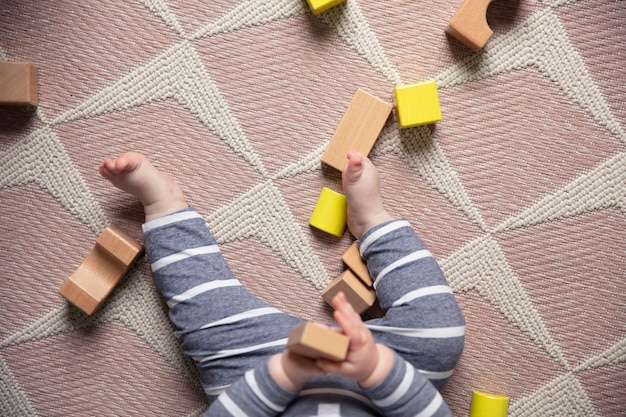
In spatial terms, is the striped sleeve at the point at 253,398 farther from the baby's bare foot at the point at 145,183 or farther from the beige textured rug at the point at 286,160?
the baby's bare foot at the point at 145,183

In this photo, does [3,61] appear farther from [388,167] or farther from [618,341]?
[618,341]

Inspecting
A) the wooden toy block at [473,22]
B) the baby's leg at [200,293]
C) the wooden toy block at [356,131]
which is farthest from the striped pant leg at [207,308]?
the wooden toy block at [473,22]

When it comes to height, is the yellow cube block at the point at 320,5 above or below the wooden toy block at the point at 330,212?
above

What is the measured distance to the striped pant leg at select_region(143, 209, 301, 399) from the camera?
845 millimetres

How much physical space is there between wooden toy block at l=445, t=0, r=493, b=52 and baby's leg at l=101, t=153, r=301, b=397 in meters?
0.50

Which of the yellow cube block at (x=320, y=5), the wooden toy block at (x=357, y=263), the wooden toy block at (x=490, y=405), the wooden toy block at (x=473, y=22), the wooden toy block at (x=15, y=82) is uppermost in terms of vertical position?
the yellow cube block at (x=320, y=5)

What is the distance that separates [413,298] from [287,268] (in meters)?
0.21

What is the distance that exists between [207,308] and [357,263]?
0.79ft

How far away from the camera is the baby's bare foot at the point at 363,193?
0.88 m

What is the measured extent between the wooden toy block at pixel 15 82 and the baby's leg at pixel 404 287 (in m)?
0.52

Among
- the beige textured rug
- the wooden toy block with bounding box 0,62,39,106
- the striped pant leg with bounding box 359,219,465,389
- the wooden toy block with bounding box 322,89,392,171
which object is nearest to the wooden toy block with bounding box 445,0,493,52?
the beige textured rug

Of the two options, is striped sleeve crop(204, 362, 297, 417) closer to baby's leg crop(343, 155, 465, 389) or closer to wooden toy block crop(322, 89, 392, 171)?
baby's leg crop(343, 155, 465, 389)

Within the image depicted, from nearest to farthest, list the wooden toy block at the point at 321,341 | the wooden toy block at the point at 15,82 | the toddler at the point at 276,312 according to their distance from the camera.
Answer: the wooden toy block at the point at 321,341
the toddler at the point at 276,312
the wooden toy block at the point at 15,82

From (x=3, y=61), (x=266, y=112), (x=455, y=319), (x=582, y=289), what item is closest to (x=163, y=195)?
(x=266, y=112)
